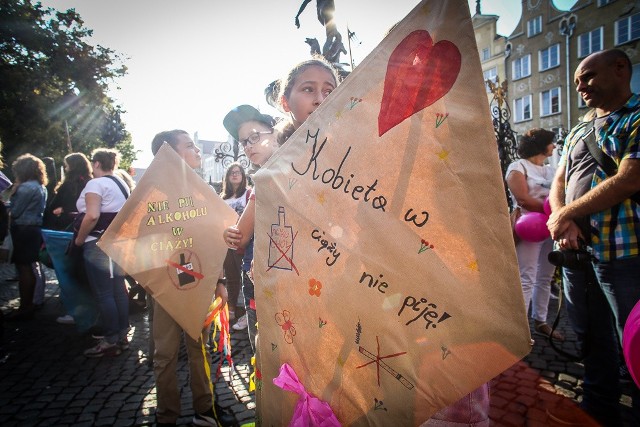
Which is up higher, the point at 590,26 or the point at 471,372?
the point at 590,26

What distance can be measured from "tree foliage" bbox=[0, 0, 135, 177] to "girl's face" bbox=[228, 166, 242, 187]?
44.8 feet

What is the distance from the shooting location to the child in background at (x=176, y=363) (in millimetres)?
2230

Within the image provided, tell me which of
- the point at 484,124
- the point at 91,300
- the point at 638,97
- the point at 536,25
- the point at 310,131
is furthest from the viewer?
the point at 536,25

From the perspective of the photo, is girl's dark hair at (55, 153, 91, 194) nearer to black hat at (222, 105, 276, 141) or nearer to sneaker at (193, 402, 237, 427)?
black hat at (222, 105, 276, 141)

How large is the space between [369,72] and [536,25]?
2999cm

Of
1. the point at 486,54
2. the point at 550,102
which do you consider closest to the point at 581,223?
the point at 550,102

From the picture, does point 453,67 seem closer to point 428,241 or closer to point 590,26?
point 428,241

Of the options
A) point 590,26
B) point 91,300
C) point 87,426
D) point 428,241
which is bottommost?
point 87,426

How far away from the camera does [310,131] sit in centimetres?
94

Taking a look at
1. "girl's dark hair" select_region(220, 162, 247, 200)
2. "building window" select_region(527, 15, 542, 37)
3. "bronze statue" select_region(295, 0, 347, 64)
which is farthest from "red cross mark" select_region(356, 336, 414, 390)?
"building window" select_region(527, 15, 542, 37)

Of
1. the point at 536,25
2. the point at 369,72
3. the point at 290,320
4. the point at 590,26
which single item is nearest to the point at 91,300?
the point at 290,320

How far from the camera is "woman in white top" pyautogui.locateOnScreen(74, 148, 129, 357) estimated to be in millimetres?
3342

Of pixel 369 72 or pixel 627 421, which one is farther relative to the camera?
pixel 627 421

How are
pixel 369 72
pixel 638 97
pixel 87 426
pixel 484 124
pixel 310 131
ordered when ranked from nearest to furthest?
pixel 484 124 < pixel 369 72 < pixel 310 131 < pixel 638 97 < pixel 87 426
